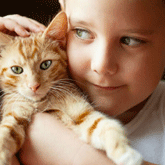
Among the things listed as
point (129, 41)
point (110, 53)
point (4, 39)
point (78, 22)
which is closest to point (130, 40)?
point (129, 41)

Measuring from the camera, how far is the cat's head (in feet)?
3.19

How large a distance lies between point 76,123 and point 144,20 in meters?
0.49

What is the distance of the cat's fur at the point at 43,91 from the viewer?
0.84 m

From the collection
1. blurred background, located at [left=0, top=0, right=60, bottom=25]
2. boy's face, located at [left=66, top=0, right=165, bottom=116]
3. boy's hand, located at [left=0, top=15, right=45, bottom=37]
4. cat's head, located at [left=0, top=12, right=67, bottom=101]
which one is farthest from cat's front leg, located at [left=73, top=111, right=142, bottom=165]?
blurred background, located at [left=0, top=0, right=60, bottom=25]

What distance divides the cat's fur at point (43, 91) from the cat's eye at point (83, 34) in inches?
3.3

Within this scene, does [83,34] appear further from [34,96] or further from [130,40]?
[34,96]

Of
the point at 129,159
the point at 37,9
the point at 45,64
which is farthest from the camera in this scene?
the point at 37,9

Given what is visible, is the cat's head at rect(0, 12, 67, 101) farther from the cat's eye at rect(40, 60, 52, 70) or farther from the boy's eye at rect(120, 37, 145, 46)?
the boy's eye at rect(120, 37, 145, 46)

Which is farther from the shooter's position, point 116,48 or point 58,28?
point 58,28

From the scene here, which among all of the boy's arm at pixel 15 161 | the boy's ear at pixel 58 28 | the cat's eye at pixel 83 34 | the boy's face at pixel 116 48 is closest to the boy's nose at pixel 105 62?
the boy's face at pixel 116 48

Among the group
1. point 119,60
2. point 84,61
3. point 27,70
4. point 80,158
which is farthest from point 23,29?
point 80,158

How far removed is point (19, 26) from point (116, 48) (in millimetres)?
498

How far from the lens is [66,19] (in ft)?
3.24

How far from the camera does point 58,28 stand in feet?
3.35
